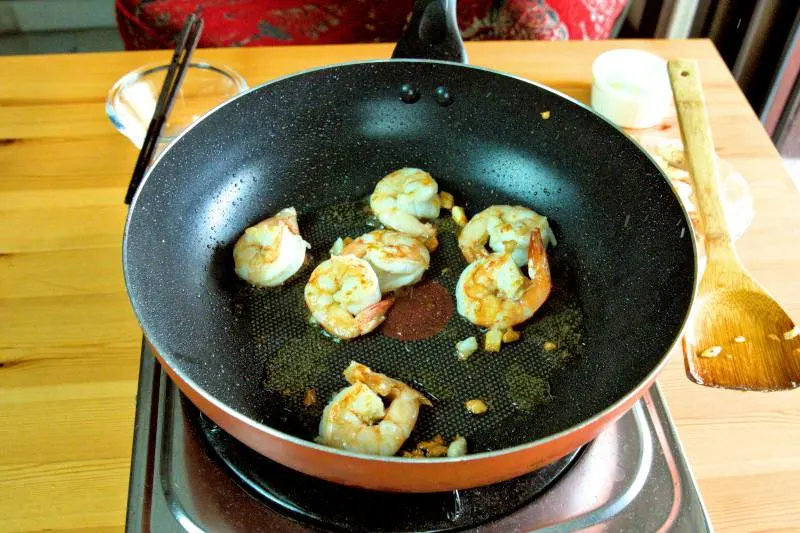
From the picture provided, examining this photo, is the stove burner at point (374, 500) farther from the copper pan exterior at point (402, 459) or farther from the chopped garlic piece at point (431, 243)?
the chopped garlic piece at point (431, 243)

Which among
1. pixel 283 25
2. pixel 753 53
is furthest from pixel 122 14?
pixel 753 53

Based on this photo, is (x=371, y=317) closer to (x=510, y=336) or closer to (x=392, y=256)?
(x=392, y=256)

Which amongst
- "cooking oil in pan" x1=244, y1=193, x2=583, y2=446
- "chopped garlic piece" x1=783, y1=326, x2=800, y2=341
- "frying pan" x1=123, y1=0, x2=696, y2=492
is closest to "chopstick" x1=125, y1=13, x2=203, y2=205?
"frying pan" x1=123, y1=0, x2=696, y2=492

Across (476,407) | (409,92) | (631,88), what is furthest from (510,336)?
(631,88)

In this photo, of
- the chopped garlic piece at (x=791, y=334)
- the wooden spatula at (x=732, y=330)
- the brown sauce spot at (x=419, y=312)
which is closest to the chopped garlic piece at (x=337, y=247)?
the brown sauce spot at (x=419, y=312)

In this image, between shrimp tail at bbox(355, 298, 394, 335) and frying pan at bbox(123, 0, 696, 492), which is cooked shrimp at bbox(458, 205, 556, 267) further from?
shrimp tail at bbox(355, 298, 394, 335)

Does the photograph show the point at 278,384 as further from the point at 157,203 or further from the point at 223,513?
the point at 157,203
